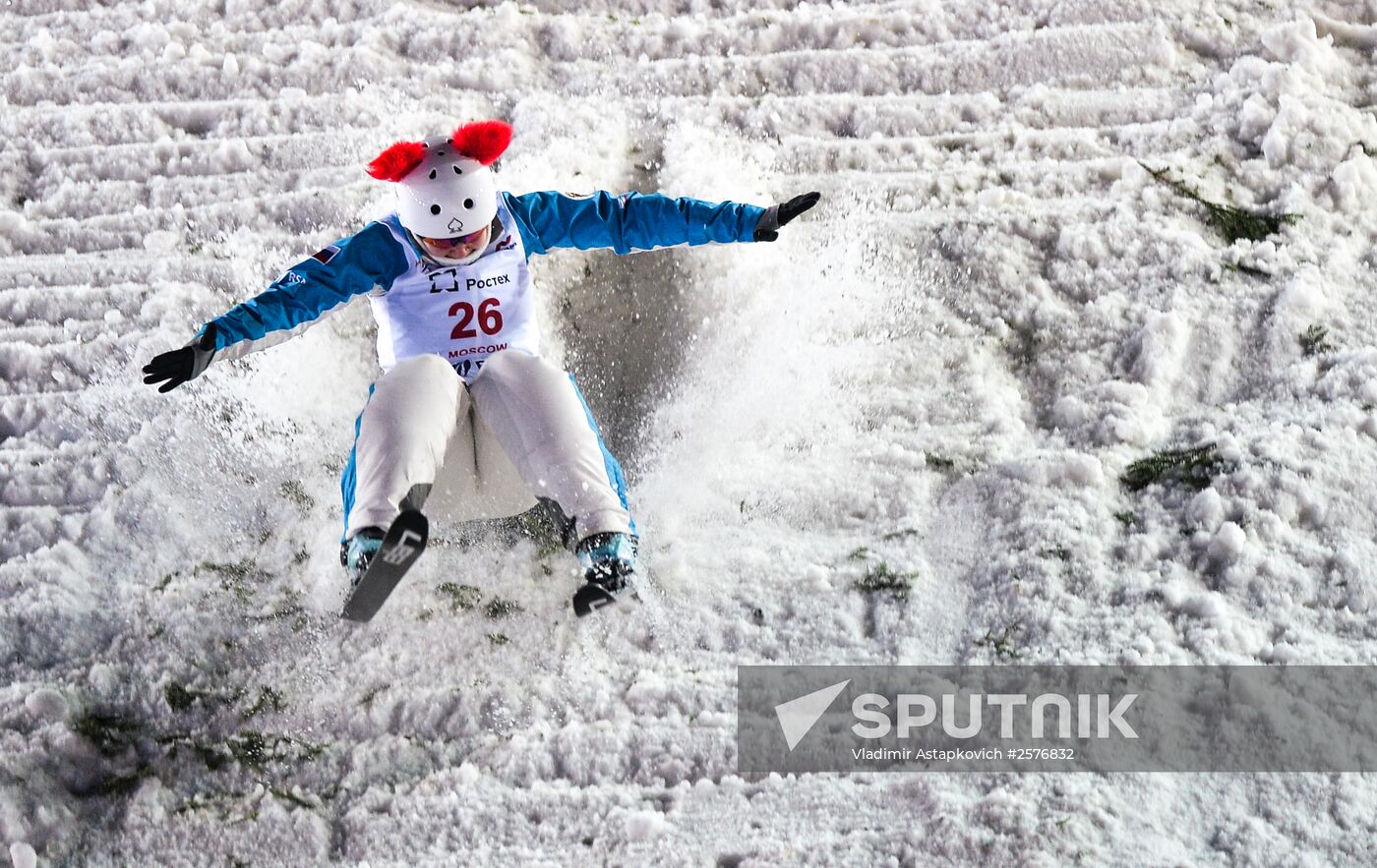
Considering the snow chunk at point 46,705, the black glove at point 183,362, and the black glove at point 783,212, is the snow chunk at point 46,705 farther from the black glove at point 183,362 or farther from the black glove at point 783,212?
the black glove at point 783,212

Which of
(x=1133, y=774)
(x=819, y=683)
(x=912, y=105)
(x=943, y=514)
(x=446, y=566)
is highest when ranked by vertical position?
(x=912, y=105)

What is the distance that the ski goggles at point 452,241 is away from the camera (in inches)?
142

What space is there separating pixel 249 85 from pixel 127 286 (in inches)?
42.8

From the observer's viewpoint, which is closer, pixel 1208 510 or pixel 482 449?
pixel 1208 510

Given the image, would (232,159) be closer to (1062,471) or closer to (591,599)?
(591,599)

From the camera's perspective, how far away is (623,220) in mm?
3818

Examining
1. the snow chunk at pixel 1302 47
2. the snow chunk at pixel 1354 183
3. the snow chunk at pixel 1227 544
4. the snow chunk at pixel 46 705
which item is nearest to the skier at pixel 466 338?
the snow chunk at pixel 46 705

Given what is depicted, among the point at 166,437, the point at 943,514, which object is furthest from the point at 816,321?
the point at 166,437

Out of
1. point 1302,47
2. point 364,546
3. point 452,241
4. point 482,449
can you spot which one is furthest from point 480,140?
point 1302,47

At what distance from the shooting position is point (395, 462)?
128 inches

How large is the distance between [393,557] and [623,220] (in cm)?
131

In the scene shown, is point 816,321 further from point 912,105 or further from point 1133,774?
point 1133,774

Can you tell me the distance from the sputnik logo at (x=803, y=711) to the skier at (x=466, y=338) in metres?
0.53

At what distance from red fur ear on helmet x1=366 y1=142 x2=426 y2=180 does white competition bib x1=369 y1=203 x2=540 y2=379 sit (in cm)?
23
